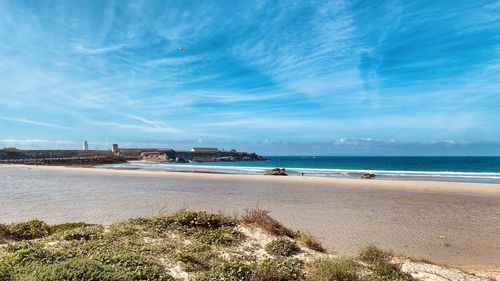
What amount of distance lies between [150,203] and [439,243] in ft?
43.7

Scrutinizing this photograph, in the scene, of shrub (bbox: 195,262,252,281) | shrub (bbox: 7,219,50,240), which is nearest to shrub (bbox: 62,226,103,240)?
shrub (bbox: 7,219,50,240)

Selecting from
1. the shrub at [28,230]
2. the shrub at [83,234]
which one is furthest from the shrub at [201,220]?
the shrub at [28,230]

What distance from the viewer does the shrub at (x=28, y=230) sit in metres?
9.31

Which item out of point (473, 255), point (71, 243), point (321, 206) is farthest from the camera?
point (321, 206)

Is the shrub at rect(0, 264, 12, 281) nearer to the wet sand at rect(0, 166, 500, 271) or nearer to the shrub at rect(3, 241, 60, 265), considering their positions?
the shrub at rect(3, 241, 60, 265)

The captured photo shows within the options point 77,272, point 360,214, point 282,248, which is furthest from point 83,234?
point 360,214

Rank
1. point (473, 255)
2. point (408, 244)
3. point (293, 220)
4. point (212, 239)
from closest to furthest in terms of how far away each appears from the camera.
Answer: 1. point (212, 239)
2. point (473, 255)
3. point (408, 244)
4. point (293, 220)

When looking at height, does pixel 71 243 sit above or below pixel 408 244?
above

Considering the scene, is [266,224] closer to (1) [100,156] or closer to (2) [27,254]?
(2) [27,254]

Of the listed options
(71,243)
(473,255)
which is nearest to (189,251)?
(71,243)

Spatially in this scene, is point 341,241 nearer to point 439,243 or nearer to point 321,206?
Result: point 439,243

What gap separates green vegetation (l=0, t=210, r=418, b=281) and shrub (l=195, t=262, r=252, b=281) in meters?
0.02

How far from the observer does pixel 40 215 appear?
1468 centimetres

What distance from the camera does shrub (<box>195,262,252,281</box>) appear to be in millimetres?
6445
